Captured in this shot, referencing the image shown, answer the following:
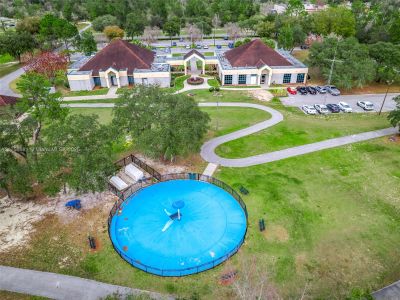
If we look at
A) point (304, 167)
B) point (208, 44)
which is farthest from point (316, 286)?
point (208, 44)

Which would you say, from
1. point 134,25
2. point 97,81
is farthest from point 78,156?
point 134,25

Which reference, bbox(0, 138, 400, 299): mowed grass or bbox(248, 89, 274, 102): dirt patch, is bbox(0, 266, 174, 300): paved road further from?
bbox(248, 89, 274, 102): dirt patch

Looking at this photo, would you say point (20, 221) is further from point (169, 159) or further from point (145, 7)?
point (145, 7)

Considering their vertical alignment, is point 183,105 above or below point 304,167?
above

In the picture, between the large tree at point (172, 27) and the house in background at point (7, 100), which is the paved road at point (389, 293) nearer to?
the house in background at point (7, 100)

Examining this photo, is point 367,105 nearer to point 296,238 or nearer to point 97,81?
point 296,238

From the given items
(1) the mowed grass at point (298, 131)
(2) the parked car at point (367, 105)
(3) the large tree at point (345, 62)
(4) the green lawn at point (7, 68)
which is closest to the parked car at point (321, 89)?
(3) the large tree at point (345, 62)
